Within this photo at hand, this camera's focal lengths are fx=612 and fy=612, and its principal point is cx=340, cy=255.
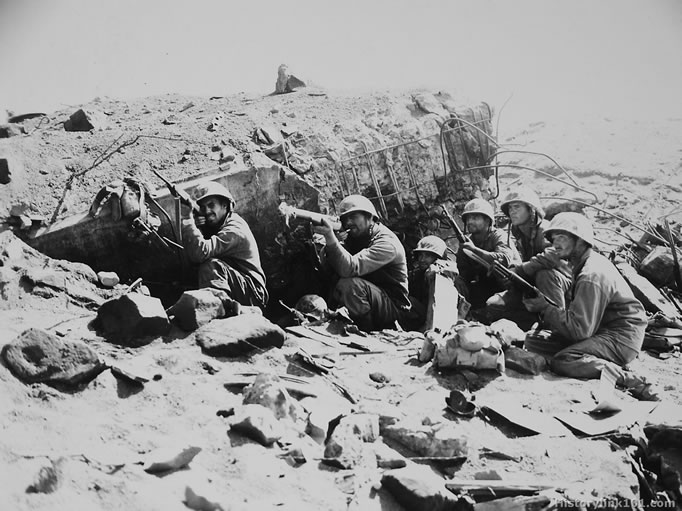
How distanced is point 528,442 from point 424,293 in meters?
3.82

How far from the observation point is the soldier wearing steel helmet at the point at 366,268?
7.19 meters

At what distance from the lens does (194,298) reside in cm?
530

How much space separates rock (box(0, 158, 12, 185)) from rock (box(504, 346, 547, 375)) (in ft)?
18.6

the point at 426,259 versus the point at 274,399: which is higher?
the point at 274,399

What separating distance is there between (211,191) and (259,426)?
3.72 meters

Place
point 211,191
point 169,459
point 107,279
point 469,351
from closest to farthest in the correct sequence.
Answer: point 169,459 → point 469,351 → point 107,279 → point 211,191

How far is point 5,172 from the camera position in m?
6.88

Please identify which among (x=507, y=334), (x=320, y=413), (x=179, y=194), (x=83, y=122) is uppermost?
(x=83, y=122)

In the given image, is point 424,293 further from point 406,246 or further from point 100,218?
point 100,218

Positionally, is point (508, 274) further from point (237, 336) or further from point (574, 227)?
point (237, 336)

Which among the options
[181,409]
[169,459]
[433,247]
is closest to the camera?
[169,459]

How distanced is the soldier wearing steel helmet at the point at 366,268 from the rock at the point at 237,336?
2.00 metres

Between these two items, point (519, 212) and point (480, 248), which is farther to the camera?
point (480, 248)

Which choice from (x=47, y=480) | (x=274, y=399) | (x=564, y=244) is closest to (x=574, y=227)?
(x=564, y=244)
